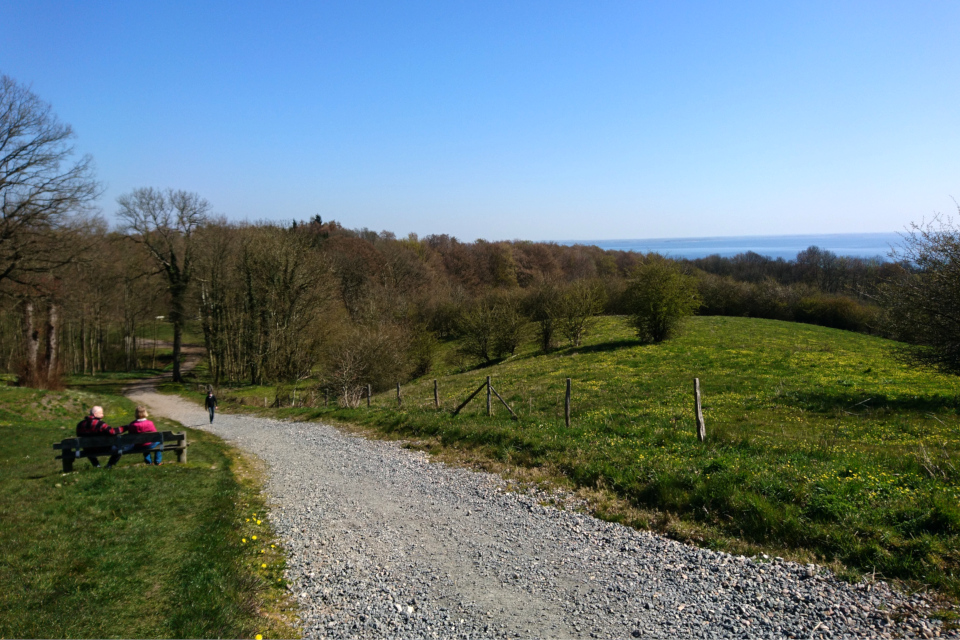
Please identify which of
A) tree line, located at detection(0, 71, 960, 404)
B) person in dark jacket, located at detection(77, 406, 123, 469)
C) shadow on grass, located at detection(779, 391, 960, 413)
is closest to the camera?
person in dark jacket, located at detection(77, 406, 123, 469)

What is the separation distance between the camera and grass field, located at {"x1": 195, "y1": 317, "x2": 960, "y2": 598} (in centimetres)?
699

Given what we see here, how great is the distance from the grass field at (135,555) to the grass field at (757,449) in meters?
5.51

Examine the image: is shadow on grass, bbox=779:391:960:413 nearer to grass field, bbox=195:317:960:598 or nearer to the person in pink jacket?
grass field, bbox=195:317:960:598

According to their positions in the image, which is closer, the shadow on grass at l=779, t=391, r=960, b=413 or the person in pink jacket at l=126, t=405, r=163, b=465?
the person in pink jacket at l=126, t=405, r=163, b=465

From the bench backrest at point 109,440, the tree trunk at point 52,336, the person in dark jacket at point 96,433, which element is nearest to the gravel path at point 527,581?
the bench backrest at point 109,440

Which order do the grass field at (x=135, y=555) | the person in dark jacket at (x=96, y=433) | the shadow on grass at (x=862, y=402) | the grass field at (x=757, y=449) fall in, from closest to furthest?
the grass field at (x=135, y=555) < the grass field at (x=757, y=449) < the person in dark jacket at (x=96, y=433) < the shadow on grass at (x=862, y=402)

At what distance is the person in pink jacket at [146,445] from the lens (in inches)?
464

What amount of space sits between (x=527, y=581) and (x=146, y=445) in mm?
9735

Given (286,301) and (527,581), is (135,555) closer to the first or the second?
(527,581)

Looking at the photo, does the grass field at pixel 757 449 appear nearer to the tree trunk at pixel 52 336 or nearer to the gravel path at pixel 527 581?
the gravel path at pixel 527 581

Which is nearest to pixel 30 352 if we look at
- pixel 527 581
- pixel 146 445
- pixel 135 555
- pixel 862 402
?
pixel 146 445

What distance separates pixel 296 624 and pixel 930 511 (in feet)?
27.2

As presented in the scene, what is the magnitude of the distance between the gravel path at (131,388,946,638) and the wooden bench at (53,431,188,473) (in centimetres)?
365

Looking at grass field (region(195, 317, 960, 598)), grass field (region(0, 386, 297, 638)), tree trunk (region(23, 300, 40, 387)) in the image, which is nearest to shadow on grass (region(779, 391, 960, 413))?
grass field (region(195, 317, 960, 598))
